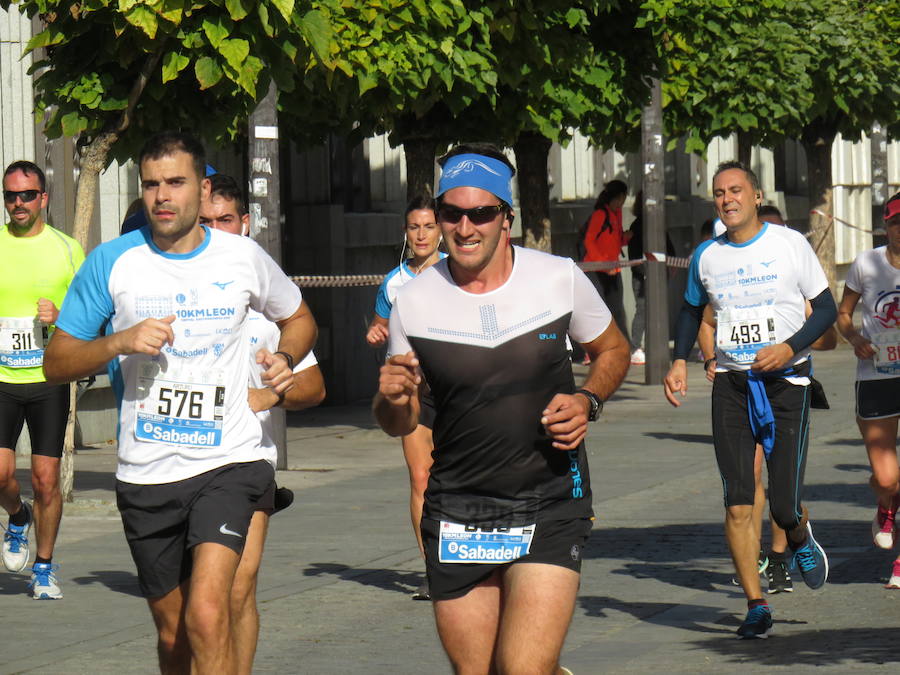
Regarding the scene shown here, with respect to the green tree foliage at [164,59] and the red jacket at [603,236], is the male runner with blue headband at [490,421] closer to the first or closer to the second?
the green tree foliage at [164,59]

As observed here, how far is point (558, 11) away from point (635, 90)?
255 centimetres

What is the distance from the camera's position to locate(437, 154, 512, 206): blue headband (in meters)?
5.40

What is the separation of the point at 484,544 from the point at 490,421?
0.34 m

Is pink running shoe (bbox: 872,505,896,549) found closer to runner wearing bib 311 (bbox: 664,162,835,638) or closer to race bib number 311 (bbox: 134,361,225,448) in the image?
runner wearing bib 311 (bbox: 664,162,835,638)

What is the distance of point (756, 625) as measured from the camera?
7.97 m

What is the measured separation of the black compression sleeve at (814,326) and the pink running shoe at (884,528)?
164 centimetres

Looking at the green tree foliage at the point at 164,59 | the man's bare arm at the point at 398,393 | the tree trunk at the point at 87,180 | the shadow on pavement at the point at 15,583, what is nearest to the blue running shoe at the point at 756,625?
the man's bare arm at the point at 398,393

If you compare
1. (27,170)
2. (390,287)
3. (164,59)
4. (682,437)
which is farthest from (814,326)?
(682,437)

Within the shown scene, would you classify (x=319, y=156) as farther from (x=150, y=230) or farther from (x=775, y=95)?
(x=150, y=230)

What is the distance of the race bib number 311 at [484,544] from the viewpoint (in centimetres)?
536

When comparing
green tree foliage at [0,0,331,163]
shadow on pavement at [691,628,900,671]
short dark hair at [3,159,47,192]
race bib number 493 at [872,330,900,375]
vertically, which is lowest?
shadow on pavement at [691,628,900,671]

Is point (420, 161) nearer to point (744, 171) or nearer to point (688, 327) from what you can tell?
point (688, 327)

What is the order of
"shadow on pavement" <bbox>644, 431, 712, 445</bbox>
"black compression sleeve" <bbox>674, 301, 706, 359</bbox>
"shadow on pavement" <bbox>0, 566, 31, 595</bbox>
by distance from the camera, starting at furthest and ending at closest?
"shadow on pavement" <bbox>644, 431, 712, 445</bbox>, "shadow on pavement" <bbox>0, 566, 31, 595</bbox>, "black compression sleeve" <bbox>674, 301, 706, 359</bbox>

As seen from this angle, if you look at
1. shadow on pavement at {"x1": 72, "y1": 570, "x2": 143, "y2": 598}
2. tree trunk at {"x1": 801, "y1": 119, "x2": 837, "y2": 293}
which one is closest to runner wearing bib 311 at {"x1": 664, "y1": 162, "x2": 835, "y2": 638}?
shadow on pavement at {"x1": 72, "y1": 570, "x2": 143, "y2": 598}
